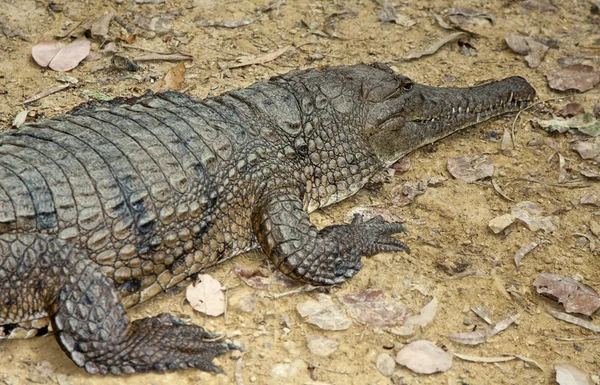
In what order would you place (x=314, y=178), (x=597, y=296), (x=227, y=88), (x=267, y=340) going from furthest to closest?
(x=227, y=88), (x=314, y=178), (x=597, y=296), (x=267, y=340)

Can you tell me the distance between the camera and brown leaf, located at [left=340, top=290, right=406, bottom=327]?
4.02 meters

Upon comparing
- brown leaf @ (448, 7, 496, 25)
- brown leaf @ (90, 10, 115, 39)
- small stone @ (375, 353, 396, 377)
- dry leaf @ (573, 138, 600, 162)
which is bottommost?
small stone @ (375, 353, 396, 377)

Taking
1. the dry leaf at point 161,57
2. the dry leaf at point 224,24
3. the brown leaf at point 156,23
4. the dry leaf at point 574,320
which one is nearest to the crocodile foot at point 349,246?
the dry leaf at point 574,320

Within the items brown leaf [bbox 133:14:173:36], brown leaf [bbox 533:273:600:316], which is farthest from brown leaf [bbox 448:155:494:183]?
brown leaf [bbox 133:14:173:36]

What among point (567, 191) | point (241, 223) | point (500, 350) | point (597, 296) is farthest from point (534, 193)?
point (241, 223)

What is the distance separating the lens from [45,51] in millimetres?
5863

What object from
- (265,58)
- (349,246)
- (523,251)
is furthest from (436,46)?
(349,246)

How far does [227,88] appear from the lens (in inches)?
227

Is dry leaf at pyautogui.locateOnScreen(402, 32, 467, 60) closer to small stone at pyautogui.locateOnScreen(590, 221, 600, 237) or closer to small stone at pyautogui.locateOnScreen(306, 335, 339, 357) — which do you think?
small stone at pyautogui.locateOnScreen(590, 221, 600, 237)

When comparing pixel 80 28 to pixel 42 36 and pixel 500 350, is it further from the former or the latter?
pixel 500 350

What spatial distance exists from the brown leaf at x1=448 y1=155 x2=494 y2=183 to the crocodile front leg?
97cm

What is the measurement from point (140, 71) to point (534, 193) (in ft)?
10.7

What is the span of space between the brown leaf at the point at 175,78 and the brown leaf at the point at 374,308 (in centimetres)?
250

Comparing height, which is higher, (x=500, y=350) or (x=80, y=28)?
(x=80, y=28)
